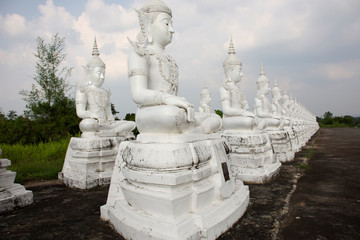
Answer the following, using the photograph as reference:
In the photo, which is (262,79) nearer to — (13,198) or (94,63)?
(94,63)

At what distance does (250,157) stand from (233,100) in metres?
1.03

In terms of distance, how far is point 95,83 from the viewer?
4.59 m

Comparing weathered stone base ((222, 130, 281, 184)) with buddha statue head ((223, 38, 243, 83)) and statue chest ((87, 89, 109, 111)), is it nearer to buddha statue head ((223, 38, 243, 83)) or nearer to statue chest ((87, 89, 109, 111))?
buddha statue head ((223, 38, 243, 83))

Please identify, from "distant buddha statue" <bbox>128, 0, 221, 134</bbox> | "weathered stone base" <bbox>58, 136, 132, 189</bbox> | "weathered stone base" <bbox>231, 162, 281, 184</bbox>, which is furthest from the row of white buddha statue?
"weathered stone base" <bbox>58, 136, 132, 189</bbox>

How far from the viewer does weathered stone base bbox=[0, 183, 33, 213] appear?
2.90 m

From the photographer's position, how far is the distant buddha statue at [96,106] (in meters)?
4.21

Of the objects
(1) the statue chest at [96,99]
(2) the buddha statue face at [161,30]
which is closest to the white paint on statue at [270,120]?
(1) the statue chest at [96,99]

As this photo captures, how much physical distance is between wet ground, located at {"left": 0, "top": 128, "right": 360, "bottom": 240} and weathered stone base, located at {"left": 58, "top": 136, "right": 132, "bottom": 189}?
7.2 inches

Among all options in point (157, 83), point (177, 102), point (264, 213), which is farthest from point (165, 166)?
point (264, 213)

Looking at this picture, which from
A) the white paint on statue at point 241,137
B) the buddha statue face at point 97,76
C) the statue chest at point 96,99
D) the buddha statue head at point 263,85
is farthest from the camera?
the buddha statue head at point 263,85

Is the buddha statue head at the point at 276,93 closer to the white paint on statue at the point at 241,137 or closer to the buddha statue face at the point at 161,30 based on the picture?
the white paint on statue at the point at 241,137

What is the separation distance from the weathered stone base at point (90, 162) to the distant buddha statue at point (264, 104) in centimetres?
332

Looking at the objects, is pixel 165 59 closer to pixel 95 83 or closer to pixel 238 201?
pixel 238 201

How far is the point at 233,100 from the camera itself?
4219 millimetres
